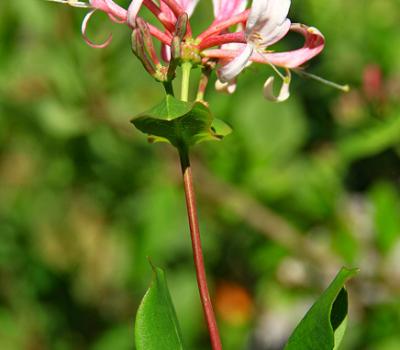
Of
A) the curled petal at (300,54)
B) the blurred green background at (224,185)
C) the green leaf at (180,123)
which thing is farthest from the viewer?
the blurred green background at (224,185)

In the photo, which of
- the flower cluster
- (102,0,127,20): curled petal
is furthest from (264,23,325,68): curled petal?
(102,0,127,20): curled petal

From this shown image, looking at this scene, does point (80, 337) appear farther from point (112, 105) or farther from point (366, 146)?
point (366, 146)

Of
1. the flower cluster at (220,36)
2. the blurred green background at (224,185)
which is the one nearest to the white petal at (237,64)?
the flower cluster at (220,36)

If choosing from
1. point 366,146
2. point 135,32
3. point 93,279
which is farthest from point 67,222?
point 135,32

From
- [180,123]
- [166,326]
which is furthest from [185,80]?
[166,326]

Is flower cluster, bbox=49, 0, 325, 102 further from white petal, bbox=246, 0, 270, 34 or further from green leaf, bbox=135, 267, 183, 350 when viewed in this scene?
green leaf, bbox=135, 267, 183, 350

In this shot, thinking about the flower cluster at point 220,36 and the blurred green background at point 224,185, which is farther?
the blurred green background at point 224,185

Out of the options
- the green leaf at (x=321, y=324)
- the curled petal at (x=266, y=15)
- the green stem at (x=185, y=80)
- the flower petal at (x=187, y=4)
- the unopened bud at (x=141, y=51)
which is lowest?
the green leaf at (x=321, y=324)

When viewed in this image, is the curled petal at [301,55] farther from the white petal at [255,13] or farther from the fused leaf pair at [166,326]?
the fused leaf pair at [166,326]
